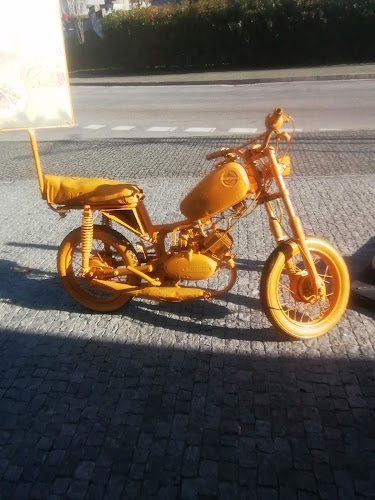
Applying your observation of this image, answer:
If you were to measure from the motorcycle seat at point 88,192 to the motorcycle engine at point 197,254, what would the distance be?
1.50 feet

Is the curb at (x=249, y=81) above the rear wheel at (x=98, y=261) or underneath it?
underneath

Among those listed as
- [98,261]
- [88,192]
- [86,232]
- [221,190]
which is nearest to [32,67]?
[88,192]

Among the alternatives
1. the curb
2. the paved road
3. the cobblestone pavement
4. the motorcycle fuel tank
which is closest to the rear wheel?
the cobblestone pavement

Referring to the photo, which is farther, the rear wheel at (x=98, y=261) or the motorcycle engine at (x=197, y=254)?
the rear wheel at (x=98, y=261)

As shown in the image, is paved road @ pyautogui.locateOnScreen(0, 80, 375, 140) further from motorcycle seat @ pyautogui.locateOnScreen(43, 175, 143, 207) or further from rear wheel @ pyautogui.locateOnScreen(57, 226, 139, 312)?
motorcycle seat @ pyautogui.locateOnScreen(43, 175, 143, 207)

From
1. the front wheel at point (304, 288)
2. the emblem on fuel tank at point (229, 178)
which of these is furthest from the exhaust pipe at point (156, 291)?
the emblem on fuel tank at point (229, 178)

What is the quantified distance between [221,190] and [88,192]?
0.96m

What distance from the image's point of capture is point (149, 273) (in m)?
4.04

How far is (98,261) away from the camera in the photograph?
4.10 m

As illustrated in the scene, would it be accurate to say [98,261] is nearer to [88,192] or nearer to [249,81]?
[88,192]

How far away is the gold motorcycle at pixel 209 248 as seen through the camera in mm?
3545

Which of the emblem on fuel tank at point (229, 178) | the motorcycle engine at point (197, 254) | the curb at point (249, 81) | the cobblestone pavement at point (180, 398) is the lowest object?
the curb at point (249, 81)

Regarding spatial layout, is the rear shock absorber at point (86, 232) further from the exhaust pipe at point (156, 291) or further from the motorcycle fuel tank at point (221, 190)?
the motorcycle fuel tank at point (221, 190)

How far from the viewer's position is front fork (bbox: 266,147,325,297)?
11.4 feet
